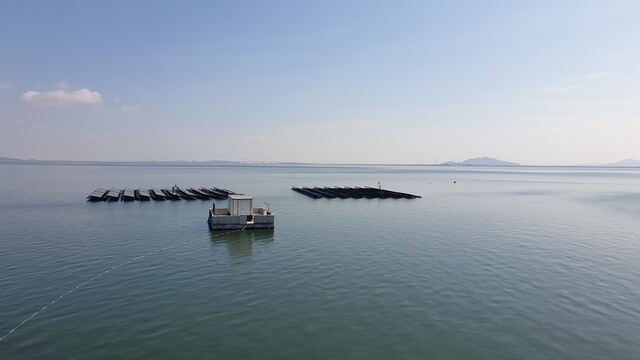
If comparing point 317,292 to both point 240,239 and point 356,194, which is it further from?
point 356,194

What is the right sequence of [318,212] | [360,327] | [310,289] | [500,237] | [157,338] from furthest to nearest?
[318,212], [500,237], [310,289], [360,327], [157,338]

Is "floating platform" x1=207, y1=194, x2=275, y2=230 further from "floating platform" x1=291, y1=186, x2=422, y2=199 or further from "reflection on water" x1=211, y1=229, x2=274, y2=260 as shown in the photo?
"floating platform" x1=291, y1=186, x2=422, y2=199

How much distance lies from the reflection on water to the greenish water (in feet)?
1.07

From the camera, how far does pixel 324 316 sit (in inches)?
810

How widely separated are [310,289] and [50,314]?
15.3 meters

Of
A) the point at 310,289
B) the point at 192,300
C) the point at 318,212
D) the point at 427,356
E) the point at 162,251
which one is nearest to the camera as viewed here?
the point at 427,356

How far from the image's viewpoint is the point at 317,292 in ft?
79.5

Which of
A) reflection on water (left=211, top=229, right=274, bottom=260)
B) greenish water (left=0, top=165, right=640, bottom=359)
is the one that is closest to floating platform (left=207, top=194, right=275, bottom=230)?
reflection on water (left=211, top=229, right=274, bottom=260)

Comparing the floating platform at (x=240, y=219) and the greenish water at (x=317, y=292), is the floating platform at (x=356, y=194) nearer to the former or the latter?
the floating platform at (x=240, y=219)

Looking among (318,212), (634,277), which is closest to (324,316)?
(634,277)

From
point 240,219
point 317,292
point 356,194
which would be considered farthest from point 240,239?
point 356,194

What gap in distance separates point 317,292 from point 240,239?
1998 centimetres

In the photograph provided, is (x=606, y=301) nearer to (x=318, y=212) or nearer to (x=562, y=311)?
(x=562, y=311)

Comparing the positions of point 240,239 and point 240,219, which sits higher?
point 240,219
